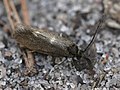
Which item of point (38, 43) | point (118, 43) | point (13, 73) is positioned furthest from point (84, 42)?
point (13, 73)

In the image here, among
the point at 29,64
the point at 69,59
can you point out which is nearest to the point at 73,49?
the point at 69,59

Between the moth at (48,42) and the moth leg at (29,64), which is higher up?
the moth at (48,42)

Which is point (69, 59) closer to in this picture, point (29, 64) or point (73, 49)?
point (73, 49)

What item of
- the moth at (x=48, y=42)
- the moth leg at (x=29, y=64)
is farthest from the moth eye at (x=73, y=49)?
the moth leg at (x=29, y=64)

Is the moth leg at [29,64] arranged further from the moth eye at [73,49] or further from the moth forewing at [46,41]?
the moth eye at [73,49]

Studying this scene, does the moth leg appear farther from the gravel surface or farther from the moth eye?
the moth eye

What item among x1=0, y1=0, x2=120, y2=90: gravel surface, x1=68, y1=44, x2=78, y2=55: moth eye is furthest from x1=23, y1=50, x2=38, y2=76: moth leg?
x1=68, y1=44, x2=78, y2=55: moth eye

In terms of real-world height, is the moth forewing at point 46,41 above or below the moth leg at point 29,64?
above

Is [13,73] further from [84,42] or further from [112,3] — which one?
[112,3]

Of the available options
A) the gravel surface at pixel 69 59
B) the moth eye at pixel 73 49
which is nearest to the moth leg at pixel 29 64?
the gravel surface at pixel 69 59
